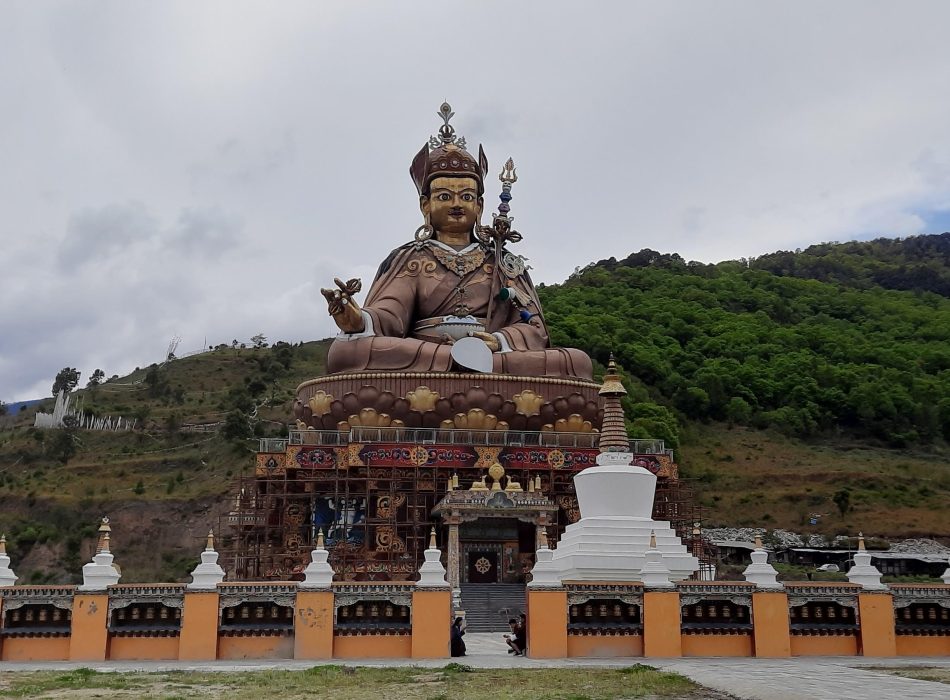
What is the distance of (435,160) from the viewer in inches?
1282

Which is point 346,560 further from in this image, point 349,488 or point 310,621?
point 310,621

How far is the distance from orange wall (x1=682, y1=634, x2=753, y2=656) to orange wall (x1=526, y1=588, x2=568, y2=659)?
5.56 feet

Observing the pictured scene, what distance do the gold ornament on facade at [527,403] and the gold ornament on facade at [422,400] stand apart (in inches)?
86.2

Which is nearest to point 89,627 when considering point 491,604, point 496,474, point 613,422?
point 613,422

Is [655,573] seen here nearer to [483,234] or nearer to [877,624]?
[877,624]

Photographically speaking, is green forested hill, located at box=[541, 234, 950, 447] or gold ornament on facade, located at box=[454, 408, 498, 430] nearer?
gold ornament on facade, located at box=[454, 408, 498, 430]

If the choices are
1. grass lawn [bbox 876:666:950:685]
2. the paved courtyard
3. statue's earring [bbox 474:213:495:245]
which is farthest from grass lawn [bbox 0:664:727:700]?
statue's earring [bbox 474:213:495:245]

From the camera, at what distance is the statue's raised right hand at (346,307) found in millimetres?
26812

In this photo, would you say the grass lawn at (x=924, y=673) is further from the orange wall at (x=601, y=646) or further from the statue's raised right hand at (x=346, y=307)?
the statue's raised right hand at (x=346, y=307)

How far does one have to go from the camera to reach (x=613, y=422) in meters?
19.3

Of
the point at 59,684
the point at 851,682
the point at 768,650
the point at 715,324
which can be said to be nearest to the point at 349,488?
the point at 768,650

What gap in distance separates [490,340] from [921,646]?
16398mm

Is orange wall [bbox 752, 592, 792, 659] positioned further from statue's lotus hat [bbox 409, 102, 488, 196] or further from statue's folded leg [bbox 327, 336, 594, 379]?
statue's lotus hat [bbox 409, 102, 488, 196]

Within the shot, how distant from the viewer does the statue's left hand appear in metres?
29.2
